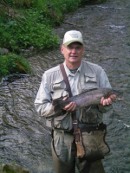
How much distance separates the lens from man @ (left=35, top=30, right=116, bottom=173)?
4.86 metres

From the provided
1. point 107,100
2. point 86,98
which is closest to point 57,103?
point 86,98

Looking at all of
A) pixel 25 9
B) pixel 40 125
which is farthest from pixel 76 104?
pixel 25 9

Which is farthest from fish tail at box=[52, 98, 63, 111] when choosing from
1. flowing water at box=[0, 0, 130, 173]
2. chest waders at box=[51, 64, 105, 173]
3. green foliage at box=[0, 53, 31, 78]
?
green foliage at box=[0, 53, 31, 78]

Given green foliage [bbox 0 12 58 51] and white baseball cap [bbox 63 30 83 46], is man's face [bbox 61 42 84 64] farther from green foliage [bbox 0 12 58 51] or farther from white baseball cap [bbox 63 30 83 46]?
green foliage [bbox 0 12 58 51]

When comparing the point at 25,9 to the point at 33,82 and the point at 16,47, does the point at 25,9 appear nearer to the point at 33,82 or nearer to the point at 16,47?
Answer: the point at 16,47

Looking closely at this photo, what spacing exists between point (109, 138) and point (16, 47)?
267 inches

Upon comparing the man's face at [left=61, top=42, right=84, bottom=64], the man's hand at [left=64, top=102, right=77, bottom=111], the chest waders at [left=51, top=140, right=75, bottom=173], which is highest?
the man's face at [left=61, top=42, right=84, bottom=64]

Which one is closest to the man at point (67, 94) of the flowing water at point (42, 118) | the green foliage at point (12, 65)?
the flowing water at point (42, 118)

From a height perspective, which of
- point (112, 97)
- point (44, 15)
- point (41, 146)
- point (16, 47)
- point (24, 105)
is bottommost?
point (41, 146)

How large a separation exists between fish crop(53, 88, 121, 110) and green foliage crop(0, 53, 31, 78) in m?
7.20

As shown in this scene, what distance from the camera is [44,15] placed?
62.1 feet

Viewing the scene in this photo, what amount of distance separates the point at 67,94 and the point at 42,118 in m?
4.36

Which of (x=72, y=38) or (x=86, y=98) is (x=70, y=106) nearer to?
(x=86, y=98)

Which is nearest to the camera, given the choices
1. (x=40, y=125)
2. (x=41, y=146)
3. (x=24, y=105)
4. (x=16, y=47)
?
(x=41, y=146)
